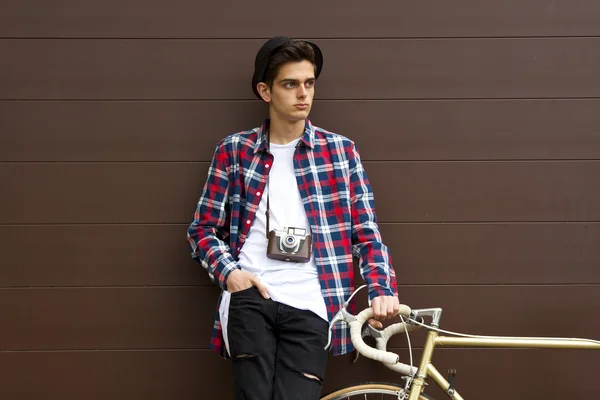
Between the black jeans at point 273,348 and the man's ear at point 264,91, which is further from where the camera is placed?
the man's ear at point 264,91

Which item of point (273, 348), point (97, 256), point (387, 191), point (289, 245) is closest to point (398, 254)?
point (387, 191)

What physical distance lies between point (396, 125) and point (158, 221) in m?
0.95

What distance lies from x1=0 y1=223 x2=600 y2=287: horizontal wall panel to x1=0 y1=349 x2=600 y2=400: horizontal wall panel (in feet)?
0.91

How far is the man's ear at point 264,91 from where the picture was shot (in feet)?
6.53

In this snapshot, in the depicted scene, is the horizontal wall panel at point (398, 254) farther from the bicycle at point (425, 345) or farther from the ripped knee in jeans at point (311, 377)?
the ripped knee in jeans at point (311, 377)

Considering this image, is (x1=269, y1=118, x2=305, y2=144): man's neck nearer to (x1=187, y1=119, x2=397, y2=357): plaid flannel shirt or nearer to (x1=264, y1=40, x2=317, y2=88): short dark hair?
(x1=187, y1=119, x2=397, y2=357): plaid flannel shirt

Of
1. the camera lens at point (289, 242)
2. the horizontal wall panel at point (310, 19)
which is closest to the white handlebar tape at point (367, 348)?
the camera lens at point (289, 242)

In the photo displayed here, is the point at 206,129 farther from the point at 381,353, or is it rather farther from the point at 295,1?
the point at 381,353

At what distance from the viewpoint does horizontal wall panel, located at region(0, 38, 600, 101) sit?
2215 mm

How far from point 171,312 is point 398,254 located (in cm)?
87

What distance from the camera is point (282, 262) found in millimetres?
1876

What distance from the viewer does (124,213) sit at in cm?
223

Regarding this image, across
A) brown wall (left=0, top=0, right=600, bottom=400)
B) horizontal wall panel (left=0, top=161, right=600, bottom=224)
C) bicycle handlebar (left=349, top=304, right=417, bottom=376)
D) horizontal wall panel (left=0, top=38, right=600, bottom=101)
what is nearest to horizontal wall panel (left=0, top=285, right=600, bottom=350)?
brown wall (left=0, top=0, right=600, bottom=400)

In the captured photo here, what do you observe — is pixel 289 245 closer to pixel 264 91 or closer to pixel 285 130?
pixel 285 130
